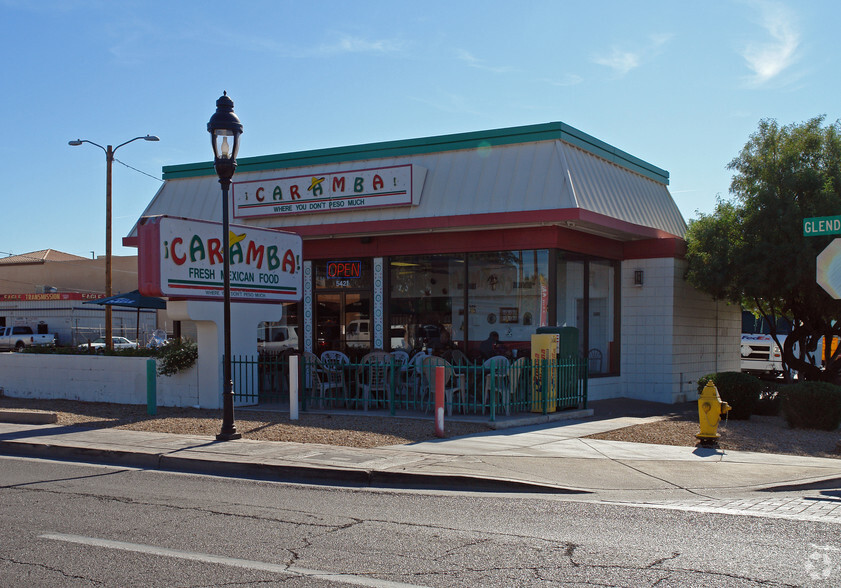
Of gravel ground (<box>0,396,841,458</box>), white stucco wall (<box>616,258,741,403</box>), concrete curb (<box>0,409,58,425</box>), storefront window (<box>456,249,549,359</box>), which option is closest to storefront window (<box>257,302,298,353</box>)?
storefront window (<box>456,249,549,359</box>)

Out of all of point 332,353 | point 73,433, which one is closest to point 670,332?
point 332,353

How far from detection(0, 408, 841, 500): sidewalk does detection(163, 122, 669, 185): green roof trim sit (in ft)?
23.2

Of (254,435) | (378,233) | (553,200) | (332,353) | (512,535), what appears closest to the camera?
(512,535)

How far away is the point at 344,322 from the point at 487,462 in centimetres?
1009

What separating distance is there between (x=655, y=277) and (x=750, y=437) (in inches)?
271

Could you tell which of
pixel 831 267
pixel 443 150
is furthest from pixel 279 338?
pixel 831 267

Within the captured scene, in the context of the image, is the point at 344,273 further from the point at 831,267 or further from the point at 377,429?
the point at 831,267

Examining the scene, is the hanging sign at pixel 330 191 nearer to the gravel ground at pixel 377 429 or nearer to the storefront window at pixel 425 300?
the storefront window at pixel 425 300

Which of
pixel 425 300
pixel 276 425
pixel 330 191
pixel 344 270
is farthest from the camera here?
pixel 344 270

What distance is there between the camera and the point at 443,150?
59.8 ft

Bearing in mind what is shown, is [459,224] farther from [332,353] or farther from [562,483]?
[562,483]

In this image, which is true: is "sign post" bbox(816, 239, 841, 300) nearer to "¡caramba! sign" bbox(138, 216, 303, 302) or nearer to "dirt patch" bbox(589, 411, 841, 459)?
"dirt patch" bbox(589, 411, 841, 459)

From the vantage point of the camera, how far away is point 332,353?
688 inches

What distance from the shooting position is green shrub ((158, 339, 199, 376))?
52.3ft
